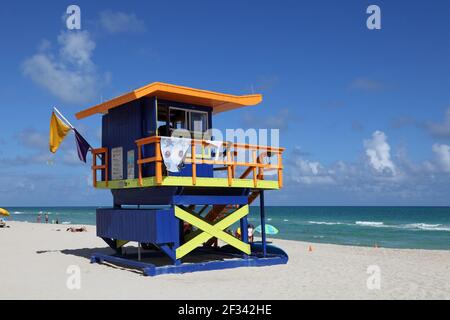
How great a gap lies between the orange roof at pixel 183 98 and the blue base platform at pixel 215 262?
15.3 feet

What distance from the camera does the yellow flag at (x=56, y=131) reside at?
54.6 ft

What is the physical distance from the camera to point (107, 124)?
1655 cm

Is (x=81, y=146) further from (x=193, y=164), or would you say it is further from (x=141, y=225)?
(x=193, y=164)

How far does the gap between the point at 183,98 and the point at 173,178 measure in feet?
9.13

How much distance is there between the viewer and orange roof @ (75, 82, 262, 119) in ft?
44.6

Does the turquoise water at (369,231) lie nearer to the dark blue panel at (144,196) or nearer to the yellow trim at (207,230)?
the yellow trim at (207,230)

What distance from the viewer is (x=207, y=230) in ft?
46.2

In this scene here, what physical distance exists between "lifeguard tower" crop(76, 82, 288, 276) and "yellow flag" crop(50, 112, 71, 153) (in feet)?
3.17

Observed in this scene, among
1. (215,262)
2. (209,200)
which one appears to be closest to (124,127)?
(209,200)

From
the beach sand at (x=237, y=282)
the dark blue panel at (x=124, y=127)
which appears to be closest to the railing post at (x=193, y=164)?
the dark blue panel at (x=124, y=127)

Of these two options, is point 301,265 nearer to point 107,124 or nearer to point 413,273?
point 413,273

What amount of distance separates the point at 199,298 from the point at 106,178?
7.16 m
